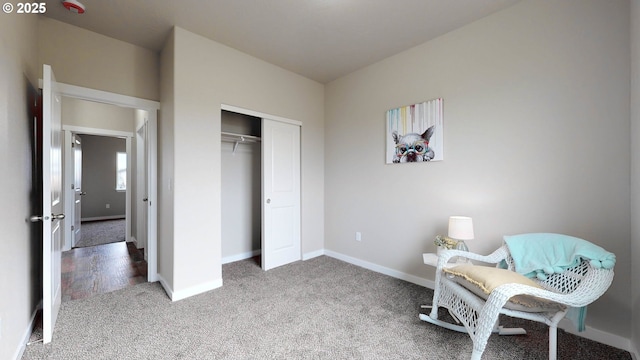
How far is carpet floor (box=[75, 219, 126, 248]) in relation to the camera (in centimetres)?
468

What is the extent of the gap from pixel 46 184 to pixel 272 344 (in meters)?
1.90

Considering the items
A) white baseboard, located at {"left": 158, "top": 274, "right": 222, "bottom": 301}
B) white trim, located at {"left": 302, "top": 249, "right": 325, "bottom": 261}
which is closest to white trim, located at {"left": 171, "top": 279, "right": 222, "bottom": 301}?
white baseboard, located at {"left": 158, "top": 274, "right": 222, "bottom": 301}

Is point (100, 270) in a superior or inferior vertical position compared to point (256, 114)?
inferior

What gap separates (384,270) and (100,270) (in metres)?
3.57

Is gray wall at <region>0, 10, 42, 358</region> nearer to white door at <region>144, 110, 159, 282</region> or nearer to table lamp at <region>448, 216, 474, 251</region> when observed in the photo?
white door at <region>144, 110, 159, 282</region>

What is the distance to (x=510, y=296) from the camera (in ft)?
4.46

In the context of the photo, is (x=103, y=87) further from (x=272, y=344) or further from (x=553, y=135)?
(x=553, y=135)

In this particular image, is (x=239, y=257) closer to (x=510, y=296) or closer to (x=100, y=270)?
(x=100, y=270)

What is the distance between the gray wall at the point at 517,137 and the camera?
1805 mm

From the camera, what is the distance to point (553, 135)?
2023mm

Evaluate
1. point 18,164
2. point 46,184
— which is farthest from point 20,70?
point 46,184

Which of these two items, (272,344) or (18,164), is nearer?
(18,164)

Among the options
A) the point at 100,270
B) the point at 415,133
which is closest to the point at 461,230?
the point at 415,133

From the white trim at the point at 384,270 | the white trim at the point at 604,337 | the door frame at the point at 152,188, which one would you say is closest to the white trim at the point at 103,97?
the door frame at the point at 152,188
